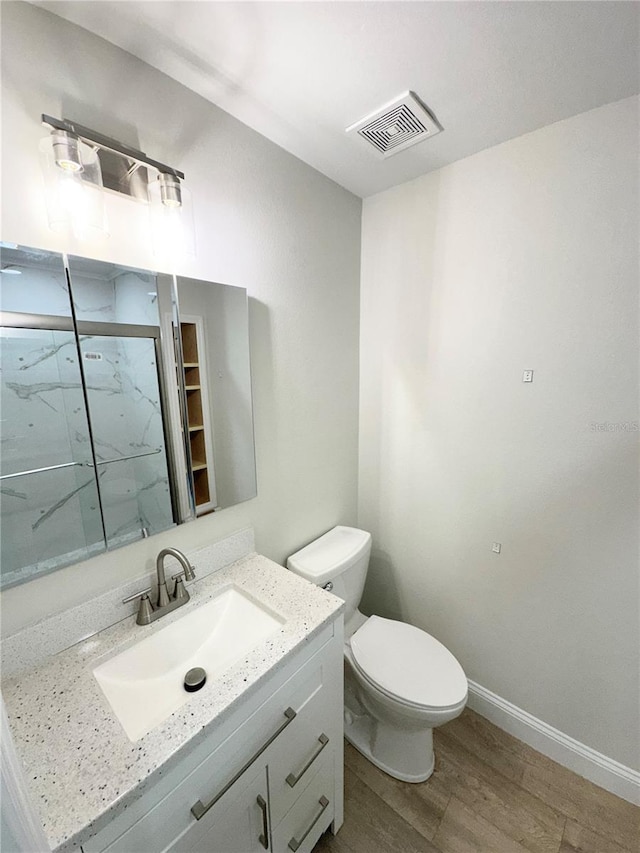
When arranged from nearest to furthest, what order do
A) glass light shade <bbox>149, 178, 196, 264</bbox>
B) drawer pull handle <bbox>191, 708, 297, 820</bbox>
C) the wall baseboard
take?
drawer pull handle <bbox>191, 708, 297, 820</bbox>
glass light shade <bbox>149, 178, 196, 264</bbox>
the wall baseboard

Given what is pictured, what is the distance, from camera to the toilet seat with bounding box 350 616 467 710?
1259 mm

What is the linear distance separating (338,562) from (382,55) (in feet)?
5.48

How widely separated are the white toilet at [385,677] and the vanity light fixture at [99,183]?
1.31 metres

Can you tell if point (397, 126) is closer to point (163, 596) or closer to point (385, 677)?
point (163, 596)

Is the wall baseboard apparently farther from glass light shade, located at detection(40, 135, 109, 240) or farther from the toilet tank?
glass light shade, located at detection(40, 135, 109, 240)

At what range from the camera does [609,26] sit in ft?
2.78

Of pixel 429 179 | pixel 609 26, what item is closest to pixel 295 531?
pixel 429 179

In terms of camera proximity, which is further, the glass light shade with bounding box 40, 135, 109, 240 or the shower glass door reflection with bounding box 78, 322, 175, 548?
the shower glass door reflection with bounding box 78, 322, 175, 548

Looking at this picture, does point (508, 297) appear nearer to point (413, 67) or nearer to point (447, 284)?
point (447, 284)

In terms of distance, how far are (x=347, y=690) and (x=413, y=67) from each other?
2.31 meters

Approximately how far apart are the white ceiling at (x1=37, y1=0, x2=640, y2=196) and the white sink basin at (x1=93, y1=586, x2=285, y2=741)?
1571 mm

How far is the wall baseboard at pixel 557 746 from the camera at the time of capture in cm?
133

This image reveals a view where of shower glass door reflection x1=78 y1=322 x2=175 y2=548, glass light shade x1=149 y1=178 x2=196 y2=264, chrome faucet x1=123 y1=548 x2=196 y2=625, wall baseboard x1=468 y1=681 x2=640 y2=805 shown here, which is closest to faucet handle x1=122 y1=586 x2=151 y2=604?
chrome faucet x1=123 y1=548 x2=196 y2=625

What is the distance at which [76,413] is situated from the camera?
901 mm
